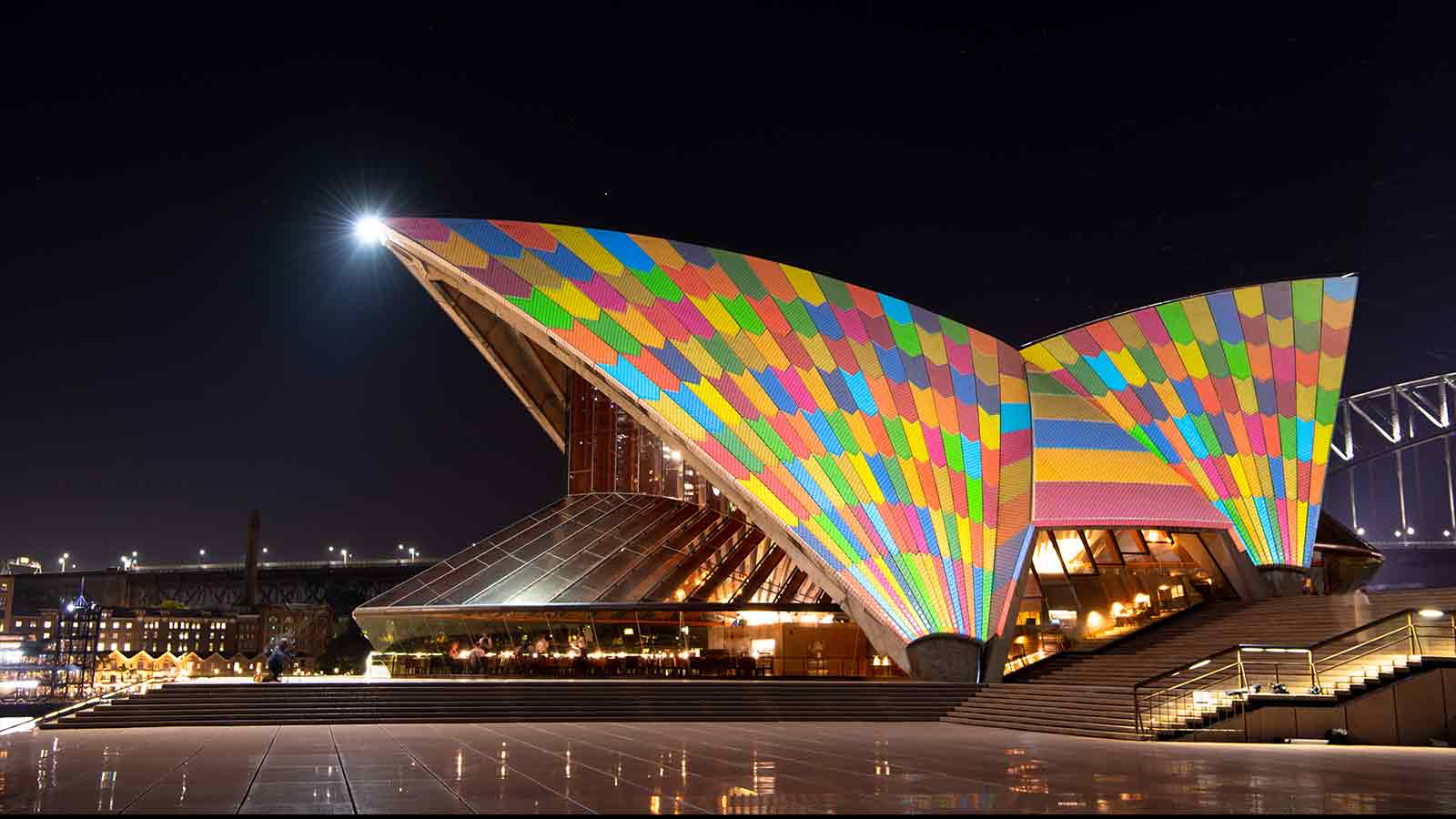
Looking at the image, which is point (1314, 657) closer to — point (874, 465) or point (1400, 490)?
point (874, 465)

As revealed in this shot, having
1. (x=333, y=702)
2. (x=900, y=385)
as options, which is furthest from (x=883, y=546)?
(x=333, y=702)

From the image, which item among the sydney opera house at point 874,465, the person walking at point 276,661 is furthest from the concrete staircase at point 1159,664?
the person walking at point 276,661

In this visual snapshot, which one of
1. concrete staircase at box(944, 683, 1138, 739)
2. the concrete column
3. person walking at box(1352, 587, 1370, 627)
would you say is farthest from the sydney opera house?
person walking at box(1352, 587, 1370, 627)

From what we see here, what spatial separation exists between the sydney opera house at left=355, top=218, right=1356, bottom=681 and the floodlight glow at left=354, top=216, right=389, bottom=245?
0.36m

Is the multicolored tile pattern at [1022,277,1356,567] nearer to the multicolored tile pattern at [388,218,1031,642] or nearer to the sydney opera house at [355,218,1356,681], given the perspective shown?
the sydney opera house at [355,218,1356,681]

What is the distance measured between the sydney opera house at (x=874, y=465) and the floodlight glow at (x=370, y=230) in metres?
0.36

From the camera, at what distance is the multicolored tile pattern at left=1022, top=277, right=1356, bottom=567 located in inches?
1174

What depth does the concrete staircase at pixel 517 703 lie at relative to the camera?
70.4 ft

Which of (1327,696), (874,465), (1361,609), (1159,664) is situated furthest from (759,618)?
(1327,696)

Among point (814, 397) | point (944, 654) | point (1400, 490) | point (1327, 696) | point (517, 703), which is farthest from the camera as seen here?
point (1400, 490)

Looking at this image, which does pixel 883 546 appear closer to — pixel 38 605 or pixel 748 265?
pixel 748 265

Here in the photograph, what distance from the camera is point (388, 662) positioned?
1244 inches

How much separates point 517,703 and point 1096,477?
13946 millimetres

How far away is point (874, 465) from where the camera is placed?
1089 inches
